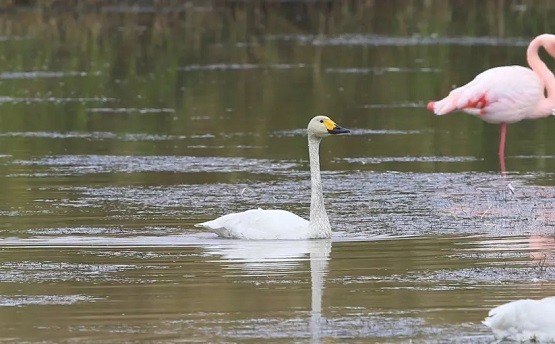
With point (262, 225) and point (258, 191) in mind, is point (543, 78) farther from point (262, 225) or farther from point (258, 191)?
point (262, 225)

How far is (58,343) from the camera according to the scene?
894cm

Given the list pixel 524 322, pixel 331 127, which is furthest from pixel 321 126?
pixel 524 322

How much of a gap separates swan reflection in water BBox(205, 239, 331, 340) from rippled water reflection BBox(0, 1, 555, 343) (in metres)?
0.04

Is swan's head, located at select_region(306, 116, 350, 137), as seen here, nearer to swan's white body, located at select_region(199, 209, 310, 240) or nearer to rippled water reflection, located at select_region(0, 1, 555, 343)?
rippled water reflection, located at select_region(0, 1, 555, 343)

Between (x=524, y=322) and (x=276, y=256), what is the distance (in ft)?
12.6

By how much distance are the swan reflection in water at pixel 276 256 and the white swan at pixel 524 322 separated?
5.79 feet

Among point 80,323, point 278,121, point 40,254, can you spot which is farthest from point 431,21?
point 80,323

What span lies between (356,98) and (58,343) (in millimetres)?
Answer: 16360

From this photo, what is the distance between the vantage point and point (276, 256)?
1230 cm

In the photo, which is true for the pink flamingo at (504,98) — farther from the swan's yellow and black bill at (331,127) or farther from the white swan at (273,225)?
the white swan at (273,225)

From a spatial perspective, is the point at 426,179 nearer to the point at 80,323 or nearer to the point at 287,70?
the point at 80,323

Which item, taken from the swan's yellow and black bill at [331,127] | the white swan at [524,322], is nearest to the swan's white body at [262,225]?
the swan's yellow and black bill at [331,127]

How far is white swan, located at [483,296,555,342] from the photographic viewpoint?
8.62 metres

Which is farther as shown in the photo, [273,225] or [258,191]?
[258,191]
